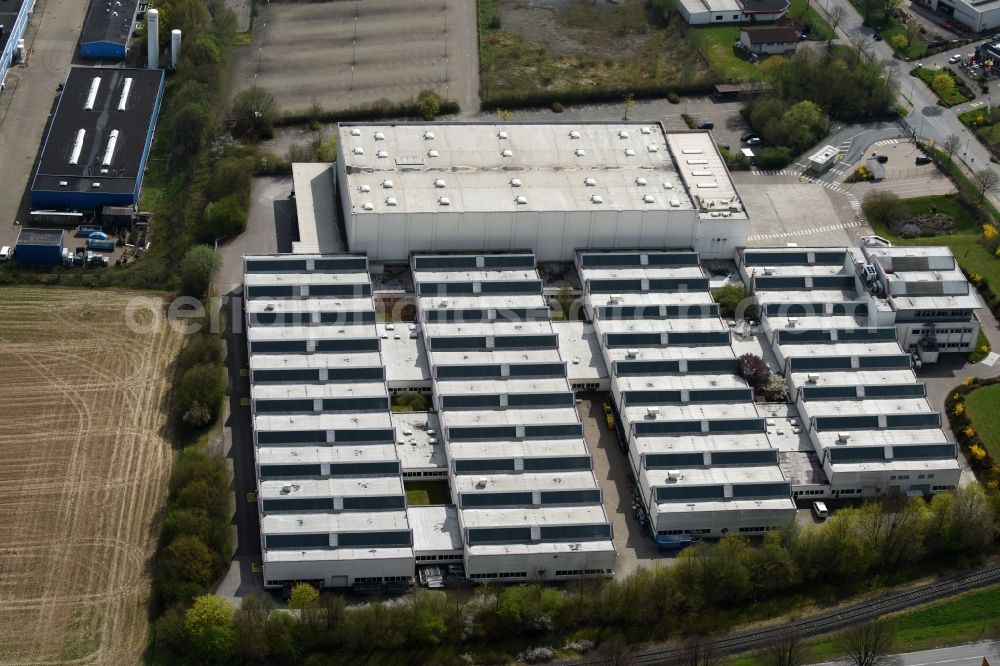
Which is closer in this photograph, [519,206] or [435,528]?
[435,528]

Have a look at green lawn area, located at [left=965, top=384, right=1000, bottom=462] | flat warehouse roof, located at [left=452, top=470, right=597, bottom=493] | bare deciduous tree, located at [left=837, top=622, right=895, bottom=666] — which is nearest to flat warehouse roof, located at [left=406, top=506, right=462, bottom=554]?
flat warehouse roof, located at [left=452, top=470, right=597, bottom=493]

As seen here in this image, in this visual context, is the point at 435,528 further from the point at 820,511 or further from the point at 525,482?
the point at 820,511

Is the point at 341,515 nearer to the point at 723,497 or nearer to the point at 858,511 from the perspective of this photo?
the point at 723,497

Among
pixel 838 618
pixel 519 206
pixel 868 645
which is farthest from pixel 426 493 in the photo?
pixel 868 645

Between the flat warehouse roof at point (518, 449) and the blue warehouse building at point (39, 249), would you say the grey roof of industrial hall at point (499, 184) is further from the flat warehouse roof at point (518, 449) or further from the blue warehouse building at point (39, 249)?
the flat warehouse roof at point (518, 449)

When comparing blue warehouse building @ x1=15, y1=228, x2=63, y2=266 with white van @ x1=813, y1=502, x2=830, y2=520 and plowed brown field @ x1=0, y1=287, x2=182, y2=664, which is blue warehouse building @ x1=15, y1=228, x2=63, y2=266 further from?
white van @ x1=813, y1=502, x2=830, y2=520

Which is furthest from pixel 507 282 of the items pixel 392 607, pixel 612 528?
pixel 392 607

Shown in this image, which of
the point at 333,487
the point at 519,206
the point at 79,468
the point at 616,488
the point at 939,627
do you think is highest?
the point at 519,206
